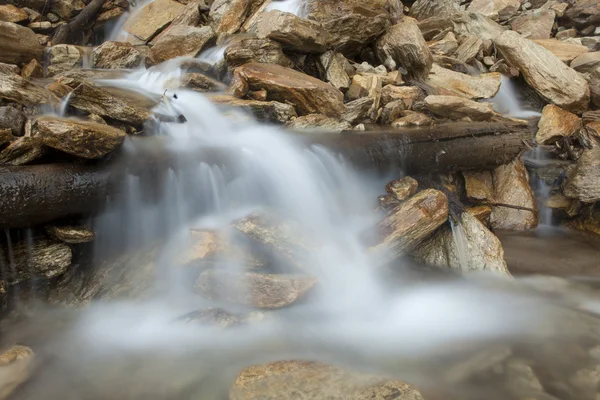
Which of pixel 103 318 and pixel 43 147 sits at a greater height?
pixel 43 147

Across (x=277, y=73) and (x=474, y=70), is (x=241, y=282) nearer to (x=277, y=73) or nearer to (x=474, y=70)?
(x=277, y=73)

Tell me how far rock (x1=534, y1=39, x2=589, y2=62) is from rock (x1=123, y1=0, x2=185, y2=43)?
419 inches

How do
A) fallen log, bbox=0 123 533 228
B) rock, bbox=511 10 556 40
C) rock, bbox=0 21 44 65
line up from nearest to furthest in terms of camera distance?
fallen log, bbox=0 123 533 228 < rock, bbox=0 21 44 65 < rock, bbox=511 10 556 40

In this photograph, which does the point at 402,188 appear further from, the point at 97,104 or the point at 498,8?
the point at 498,8

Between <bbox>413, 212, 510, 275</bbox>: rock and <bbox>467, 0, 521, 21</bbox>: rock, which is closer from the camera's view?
<bbox>413, 212, 510, 275</bbox>: rock

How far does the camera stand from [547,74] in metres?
8.73

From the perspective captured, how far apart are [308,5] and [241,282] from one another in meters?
7.38

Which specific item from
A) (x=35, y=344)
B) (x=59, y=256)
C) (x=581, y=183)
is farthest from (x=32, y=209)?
(x=581, y=183)

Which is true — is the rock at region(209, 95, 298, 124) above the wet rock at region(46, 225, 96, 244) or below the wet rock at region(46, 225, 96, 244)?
above

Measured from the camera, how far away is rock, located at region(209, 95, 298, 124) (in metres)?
6.22

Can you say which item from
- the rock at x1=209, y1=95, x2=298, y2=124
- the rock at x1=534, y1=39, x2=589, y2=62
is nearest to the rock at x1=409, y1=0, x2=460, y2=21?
the rock at x1=534, y1=39, x2=589, y2=62

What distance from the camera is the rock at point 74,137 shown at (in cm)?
354

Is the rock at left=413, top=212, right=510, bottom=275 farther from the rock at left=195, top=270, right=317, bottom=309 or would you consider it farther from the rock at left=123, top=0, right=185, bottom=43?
the rock at left=123, top=0, right=185, bottom=43

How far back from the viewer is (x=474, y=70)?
413 inches
